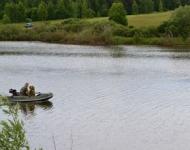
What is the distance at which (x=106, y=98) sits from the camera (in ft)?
145

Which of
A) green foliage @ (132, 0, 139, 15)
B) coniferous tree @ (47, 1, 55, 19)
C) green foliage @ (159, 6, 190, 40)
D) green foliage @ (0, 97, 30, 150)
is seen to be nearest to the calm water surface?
green foliage @ (0, 97, 30, 150)

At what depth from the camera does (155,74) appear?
5941 cm

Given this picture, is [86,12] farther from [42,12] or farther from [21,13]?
[21,13]

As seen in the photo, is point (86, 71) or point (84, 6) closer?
point (86, 71)

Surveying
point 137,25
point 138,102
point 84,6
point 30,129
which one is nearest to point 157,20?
point 137,25

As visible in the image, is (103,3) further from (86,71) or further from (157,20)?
(86,71)

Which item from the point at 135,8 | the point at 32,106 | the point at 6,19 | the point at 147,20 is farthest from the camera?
the point at 135,8

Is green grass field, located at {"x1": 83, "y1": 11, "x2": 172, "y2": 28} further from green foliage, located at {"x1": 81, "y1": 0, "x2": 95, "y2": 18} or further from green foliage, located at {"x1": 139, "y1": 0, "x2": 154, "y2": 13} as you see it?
green foliage, located at {"x1": 139, "y1": 0, "x2": 154, "y2": 13}

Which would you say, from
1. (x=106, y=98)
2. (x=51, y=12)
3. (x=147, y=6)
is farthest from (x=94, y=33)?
(x=106, y=98)

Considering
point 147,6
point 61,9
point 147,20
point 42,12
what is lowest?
point 147,20

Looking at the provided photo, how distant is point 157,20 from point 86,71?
56.1m

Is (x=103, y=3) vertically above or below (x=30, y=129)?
above

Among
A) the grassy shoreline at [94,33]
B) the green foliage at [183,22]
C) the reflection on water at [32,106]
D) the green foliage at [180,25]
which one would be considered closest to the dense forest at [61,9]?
the grassy shoreline at [94,33]

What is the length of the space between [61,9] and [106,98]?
90193 millimetres
